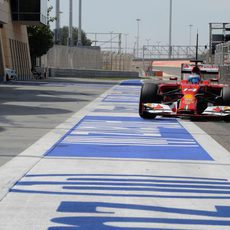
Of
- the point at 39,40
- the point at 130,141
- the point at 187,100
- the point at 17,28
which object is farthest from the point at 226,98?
the point at 39,40

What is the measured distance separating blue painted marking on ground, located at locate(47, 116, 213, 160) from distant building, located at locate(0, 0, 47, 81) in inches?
1313

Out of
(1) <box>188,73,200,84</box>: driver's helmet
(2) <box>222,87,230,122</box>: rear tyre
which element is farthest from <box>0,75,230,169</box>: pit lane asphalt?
(1) <box>188,73,200,84</box>: driver's helmet

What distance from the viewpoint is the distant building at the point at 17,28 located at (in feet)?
166

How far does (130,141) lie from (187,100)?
4550mm

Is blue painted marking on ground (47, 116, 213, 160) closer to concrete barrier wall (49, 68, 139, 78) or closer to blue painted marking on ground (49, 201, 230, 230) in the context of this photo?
blue painted marking on ground (49, 201, 230, 230)

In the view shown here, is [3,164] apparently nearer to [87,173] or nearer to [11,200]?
[87,173]

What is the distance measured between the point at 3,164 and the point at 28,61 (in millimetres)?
52742

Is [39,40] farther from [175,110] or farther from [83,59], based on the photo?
[175,110]

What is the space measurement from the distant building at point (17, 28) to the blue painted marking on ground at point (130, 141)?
1313 inches

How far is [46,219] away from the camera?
6.11 metres

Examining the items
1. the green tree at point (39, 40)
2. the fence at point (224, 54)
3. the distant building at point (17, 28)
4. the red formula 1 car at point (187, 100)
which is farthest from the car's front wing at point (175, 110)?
the green tree at point (39, 40)

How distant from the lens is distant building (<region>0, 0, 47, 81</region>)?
50.7 metres

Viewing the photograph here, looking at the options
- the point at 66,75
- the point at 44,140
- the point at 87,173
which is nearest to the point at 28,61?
the point at 66,75

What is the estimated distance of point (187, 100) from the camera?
1652cm
